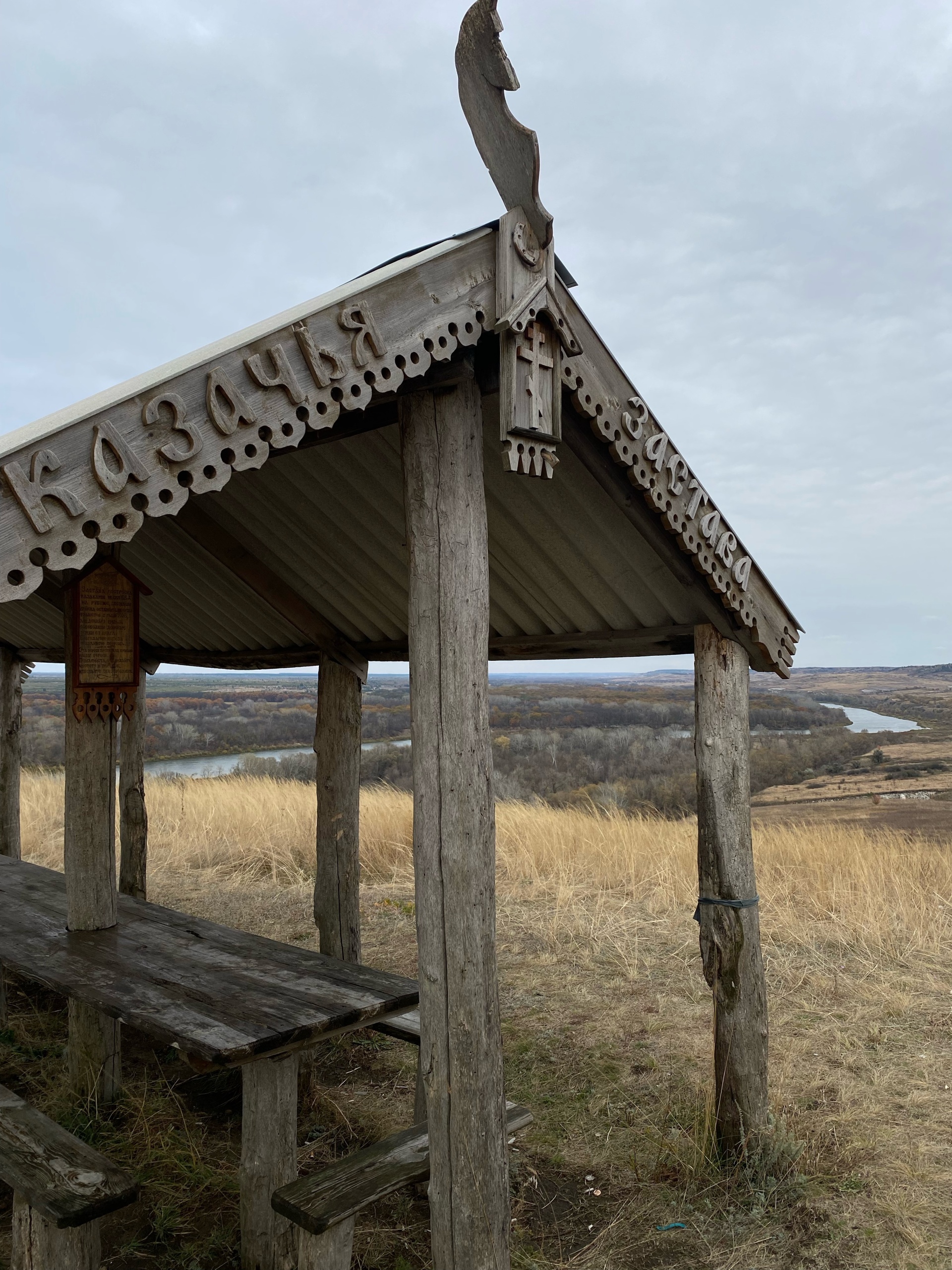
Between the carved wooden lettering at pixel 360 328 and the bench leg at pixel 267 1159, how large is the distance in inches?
95.5

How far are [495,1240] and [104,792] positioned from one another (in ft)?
8.76

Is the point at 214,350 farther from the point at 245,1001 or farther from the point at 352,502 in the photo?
the point at 245,1001

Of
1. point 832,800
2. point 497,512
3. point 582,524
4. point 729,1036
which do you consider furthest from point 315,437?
point 832,800

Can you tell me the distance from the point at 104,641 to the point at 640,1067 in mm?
3647

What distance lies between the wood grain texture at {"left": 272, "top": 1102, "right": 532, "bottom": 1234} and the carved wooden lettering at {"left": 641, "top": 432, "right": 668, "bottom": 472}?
2391mm

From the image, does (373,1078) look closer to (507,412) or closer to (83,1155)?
(83,1155)

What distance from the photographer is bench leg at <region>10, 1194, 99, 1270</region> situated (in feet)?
8.68

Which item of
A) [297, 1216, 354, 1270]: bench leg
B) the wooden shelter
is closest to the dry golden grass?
the wooden shelter

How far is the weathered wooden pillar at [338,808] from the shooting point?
5.41m

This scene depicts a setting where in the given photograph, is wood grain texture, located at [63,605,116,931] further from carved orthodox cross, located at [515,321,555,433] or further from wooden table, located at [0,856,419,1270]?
carved orthodox cross, located at [515,321,555,433]

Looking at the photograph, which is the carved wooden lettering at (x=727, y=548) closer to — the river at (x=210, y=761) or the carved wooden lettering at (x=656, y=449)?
the carved wooden lettering at (x=656, y=449)

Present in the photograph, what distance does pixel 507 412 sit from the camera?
9.57 feet

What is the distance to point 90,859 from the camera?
173 inches

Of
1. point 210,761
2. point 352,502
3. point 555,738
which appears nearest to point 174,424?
point 352,502
